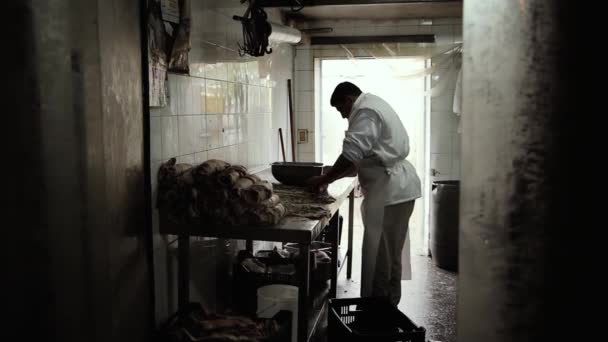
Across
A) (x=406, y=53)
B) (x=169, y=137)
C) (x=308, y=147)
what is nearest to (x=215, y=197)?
(x=169, y=137)

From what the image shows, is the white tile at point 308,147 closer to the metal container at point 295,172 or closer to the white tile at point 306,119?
the white tile at point 306,119

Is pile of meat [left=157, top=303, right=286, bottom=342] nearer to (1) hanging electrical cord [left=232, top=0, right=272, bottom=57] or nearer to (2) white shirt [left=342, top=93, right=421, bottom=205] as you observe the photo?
(2) white shirt [left=342, top=93, right=421, bottom=205]

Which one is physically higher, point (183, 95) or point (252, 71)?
point (252, 71)

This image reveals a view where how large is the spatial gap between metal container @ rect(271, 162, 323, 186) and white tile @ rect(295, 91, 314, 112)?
8.20ft

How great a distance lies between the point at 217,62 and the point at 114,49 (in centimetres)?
148

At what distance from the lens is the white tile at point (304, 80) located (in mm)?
5934

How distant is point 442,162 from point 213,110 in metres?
3.29

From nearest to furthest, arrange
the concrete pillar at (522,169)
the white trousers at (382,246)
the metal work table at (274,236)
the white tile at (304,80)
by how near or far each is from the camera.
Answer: the concrete pillar at (522,169), the metal work table at (274,236), the white trousers at (382,246), the white tile at (304,80)

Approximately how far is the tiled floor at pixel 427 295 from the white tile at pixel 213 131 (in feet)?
4.76

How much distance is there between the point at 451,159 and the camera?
580cm

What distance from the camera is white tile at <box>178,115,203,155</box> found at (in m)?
2.85

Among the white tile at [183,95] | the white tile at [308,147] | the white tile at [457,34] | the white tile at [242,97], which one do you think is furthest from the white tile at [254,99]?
the white tile at [457,34]

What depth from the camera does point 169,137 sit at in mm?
2693

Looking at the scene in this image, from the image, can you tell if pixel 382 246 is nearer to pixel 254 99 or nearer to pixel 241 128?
pixel 241 128
